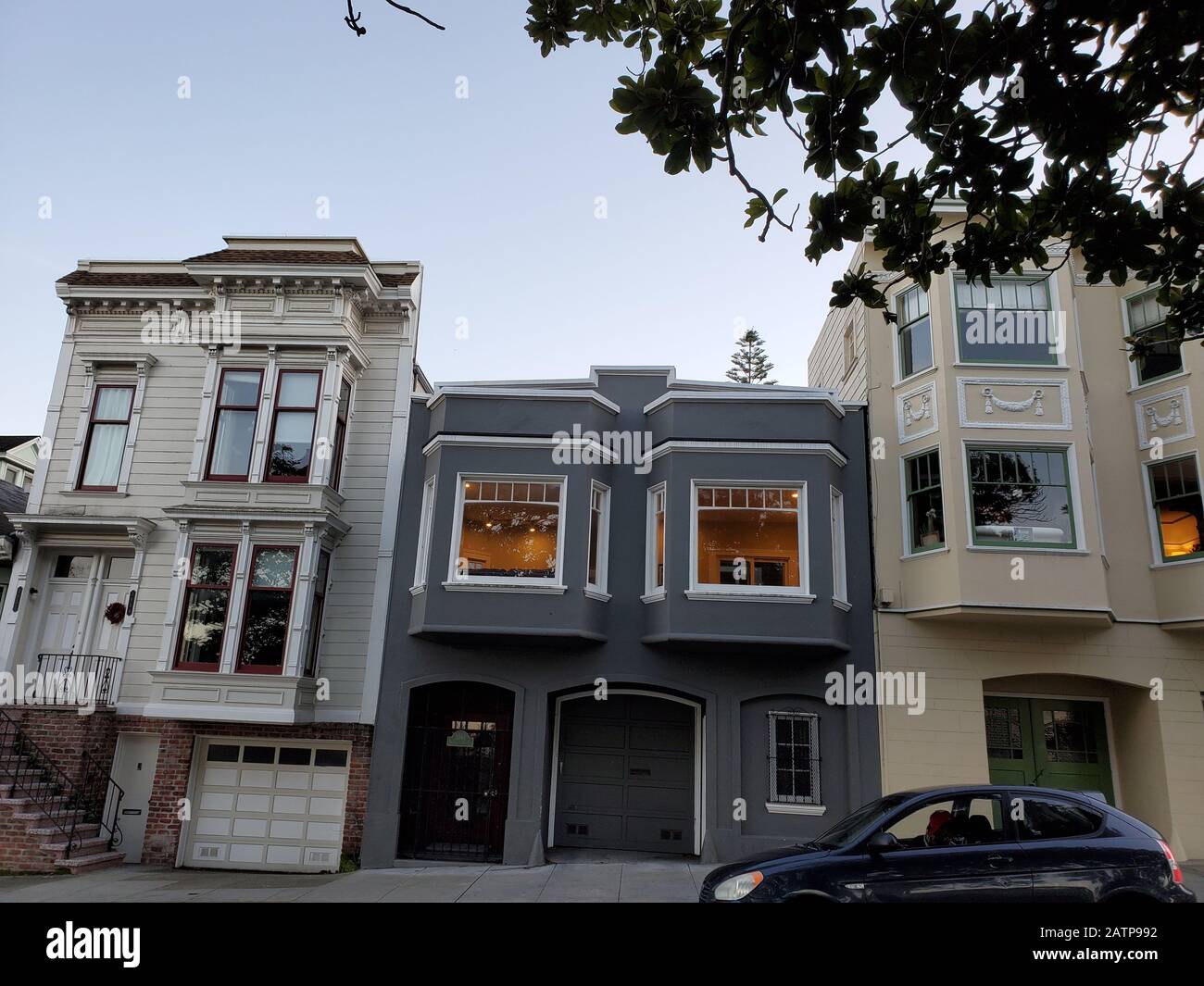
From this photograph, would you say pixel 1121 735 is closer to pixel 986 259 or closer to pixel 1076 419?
pixel 1076 419

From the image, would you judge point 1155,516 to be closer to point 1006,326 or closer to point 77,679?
point 1006,326

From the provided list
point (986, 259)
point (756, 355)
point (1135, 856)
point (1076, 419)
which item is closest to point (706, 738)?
point (1135, 856)

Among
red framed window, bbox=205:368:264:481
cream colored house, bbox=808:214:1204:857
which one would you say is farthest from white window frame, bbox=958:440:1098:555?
red framed window, bbox=205:368:264:481

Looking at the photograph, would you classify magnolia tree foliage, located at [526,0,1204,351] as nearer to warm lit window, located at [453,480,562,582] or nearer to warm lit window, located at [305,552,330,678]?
warm lit window, located at [453,480,562,582]

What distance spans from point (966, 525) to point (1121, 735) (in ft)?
14.5

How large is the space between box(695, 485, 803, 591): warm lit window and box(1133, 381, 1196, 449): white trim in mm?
5953

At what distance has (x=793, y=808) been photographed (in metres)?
12.6

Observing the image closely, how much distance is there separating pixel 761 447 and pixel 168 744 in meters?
11.2

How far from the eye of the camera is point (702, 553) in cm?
1330

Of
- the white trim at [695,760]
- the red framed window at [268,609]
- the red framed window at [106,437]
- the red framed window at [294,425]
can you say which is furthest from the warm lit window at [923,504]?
the red framed window at [106,437]

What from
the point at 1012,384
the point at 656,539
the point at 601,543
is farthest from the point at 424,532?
the point at 1012,384

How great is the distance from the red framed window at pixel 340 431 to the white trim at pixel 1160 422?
1401 centimetres
